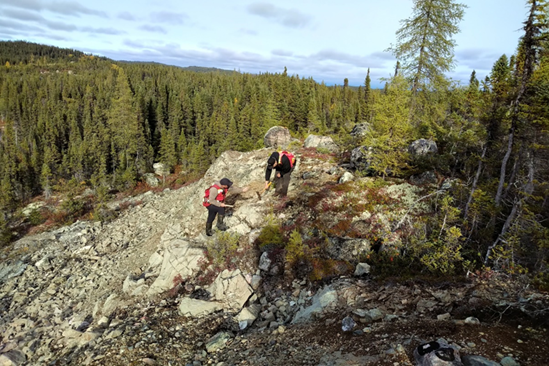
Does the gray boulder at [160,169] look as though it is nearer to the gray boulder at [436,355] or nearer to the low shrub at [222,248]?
the low shrub at [222,248]

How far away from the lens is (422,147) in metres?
16.4

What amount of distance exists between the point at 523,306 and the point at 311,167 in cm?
1298

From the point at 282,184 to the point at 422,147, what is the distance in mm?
8405

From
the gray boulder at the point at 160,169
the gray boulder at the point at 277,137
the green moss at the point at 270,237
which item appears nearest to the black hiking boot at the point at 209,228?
the green moss at the point at 270,237

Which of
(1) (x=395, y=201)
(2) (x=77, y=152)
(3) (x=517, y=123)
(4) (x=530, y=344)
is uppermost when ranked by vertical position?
(3) (x=517, y=123)

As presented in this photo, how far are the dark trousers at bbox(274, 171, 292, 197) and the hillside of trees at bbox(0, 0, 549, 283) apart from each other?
409 centimetres

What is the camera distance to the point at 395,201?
12.4 metres

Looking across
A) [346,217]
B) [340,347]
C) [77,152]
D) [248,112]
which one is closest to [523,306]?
[340,347]

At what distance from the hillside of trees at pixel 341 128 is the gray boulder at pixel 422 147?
601 mm

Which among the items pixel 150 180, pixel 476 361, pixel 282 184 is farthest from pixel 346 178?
pixel 150 180

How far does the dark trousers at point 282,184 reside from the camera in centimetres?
1400

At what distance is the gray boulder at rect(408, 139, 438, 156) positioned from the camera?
16156 mm

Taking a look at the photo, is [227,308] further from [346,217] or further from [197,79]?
[197,79]

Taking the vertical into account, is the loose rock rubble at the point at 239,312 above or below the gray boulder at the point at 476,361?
below
